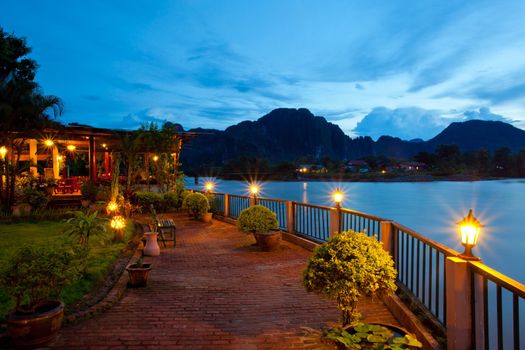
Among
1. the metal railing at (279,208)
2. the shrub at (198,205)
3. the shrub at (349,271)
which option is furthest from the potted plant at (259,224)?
the shrub at (198,205)

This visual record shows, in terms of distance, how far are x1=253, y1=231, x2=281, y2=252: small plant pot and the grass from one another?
292 centimetres

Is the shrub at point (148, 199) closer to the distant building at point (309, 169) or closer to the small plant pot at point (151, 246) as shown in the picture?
the small plant pot at point (151, 246)

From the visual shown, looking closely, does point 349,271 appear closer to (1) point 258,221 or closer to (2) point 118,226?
(1) point 258,221

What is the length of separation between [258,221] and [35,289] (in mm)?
5098

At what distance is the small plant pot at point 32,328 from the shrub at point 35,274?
0.16m

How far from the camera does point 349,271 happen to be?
3521 mm

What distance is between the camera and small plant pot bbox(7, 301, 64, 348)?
330 cm

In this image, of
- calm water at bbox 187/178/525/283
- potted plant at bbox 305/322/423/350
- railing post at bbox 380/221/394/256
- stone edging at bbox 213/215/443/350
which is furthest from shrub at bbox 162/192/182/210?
calm water at bbox 187/178/525/283

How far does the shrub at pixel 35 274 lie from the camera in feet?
11.4

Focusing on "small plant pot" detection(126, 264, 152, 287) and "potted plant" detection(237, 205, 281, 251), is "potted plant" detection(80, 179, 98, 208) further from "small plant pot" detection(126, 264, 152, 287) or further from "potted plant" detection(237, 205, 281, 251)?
"small plant pot" detection(126, 264, 152, 287)

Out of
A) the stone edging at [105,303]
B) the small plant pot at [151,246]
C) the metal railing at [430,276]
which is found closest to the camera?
the metal railing at [430,276]

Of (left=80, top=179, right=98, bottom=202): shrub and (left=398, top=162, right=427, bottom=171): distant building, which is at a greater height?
(left=398, top=162, right=427, bottom=171): distant building

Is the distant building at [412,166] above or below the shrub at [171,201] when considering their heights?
above

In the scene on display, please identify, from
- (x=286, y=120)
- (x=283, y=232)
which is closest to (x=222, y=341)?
(x=283, y=232)
